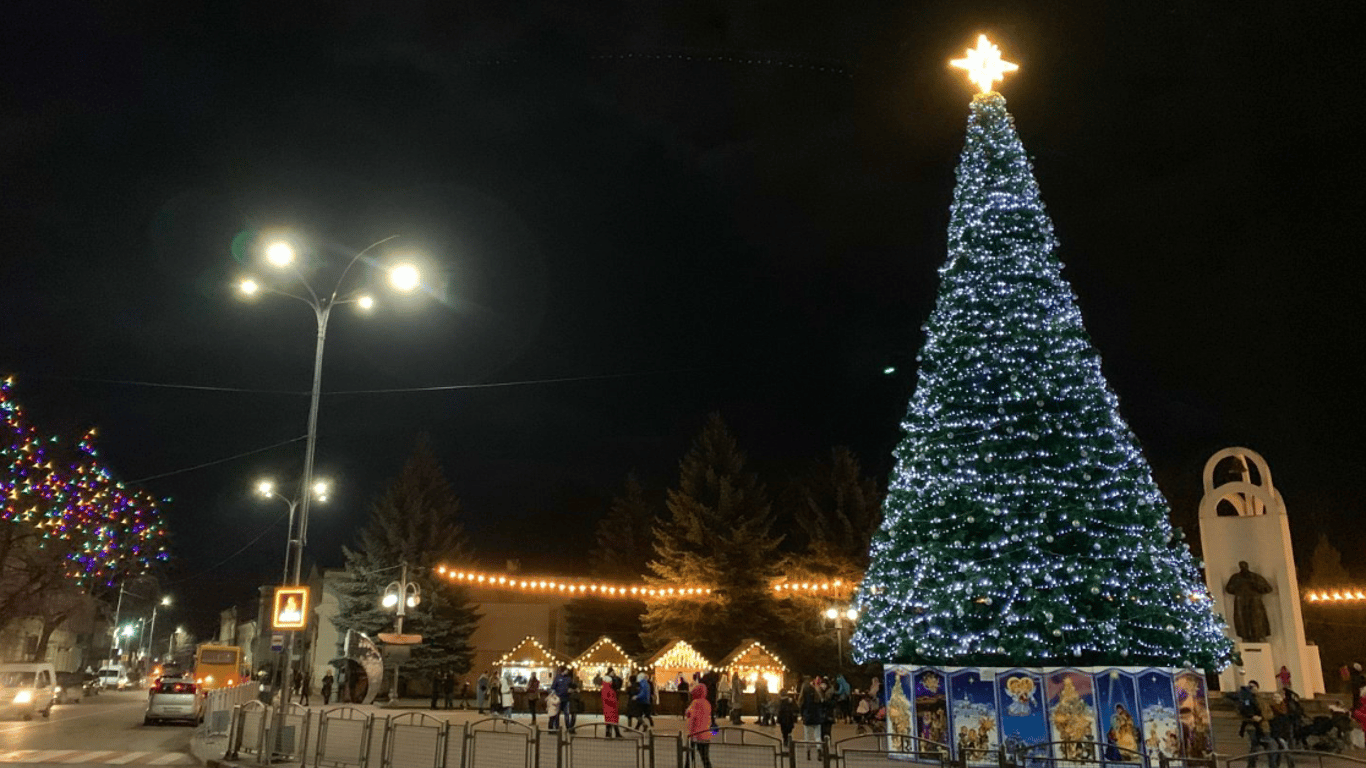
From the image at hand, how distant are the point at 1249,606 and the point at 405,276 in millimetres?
29012

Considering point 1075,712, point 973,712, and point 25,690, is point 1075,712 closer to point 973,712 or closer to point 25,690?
point 973,712

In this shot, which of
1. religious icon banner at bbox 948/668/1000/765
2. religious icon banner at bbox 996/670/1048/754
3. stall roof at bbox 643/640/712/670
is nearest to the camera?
religious icon banner at bbox 996/670/1048/754

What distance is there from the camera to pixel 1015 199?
66.9 feet

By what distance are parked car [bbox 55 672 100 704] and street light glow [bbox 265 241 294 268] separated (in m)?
36.4

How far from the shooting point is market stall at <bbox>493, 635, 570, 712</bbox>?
115 feet

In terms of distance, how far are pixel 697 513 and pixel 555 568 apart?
70.7ft

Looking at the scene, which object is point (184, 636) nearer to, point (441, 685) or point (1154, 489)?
point (441, 685)

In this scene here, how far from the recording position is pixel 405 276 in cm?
1675

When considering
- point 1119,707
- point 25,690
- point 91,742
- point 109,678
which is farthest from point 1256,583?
point 109,678

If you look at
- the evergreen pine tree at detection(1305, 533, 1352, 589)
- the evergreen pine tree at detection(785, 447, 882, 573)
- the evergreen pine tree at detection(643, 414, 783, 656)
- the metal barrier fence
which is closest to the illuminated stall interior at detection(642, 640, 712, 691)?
the evergreen pine tree at detection(643, 414, 783, 656)

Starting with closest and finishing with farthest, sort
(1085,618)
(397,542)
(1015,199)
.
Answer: (1085,618) < (1015,199) < (397,542)

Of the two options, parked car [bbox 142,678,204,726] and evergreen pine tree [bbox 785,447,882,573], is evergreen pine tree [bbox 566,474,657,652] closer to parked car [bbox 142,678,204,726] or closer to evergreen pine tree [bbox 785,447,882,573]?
evergreen pine tree [bbox 785,447,882,573]

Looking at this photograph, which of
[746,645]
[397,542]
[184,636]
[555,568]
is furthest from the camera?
[184,636]

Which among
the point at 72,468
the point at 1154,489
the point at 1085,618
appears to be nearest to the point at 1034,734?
the point at 1085,618
